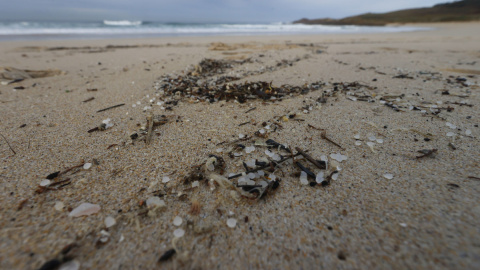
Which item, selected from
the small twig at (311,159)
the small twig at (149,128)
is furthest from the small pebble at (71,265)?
the small twig at (311,159)

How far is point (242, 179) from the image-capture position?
5.18 feet

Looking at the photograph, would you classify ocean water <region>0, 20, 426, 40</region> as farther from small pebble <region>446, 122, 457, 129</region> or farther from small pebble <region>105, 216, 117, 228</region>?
→ small pebble <region>446, 122, 457, 129</region>

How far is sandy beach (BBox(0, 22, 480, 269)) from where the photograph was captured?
110 cm

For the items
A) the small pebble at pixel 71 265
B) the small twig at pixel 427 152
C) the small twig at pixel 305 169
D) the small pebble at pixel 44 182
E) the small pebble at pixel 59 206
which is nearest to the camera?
the small pebble at pixel 71 265

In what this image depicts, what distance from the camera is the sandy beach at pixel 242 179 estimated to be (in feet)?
3.59

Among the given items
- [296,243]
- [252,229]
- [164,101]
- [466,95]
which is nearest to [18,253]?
[252,229]

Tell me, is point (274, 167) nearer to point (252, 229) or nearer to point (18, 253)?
point (252, 229)

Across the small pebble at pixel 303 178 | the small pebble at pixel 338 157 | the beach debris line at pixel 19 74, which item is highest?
the beach debris line at pixel 19 74

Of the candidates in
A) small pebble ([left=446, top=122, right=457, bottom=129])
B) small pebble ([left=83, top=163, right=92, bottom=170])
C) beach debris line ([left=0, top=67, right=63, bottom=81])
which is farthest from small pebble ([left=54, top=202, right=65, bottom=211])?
beach debris line ([left=0, top=67, right=63, bottom=81])

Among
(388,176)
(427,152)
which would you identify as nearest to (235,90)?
(388,176)

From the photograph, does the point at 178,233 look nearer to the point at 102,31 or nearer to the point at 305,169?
the point at 305,169

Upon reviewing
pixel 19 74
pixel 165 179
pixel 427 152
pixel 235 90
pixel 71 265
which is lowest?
pixel 71 265

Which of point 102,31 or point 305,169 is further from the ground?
point 102,31

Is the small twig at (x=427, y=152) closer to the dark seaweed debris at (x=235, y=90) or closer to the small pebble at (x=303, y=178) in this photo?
the small pebble at (x=303, y=178)
